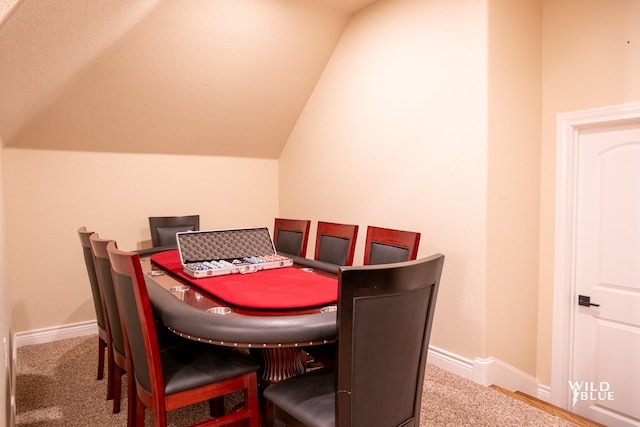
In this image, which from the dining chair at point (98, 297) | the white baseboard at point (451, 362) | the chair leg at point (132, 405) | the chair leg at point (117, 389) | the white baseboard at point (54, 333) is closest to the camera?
the chair leg at point (132, 405)

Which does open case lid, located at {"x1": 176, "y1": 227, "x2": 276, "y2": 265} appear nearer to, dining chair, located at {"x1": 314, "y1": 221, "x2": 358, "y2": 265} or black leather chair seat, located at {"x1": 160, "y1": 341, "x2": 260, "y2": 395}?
dining chair, located at {"x1": 314, "y1": 221, "x2": 358, "y2": 265}

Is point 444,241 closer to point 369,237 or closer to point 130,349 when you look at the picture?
point 369,237

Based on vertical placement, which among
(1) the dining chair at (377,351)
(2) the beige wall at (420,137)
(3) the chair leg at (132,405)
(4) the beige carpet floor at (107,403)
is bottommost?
(4) the beige carpet floor at (107,403)

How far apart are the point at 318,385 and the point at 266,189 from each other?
3.34 metres

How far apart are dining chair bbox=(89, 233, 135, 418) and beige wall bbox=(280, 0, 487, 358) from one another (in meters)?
2.04

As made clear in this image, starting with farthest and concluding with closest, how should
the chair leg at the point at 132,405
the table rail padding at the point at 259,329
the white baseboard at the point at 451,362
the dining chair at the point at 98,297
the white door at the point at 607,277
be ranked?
the white baseboard at the point at 451,362 < the white door at the point at 607,277 < the dining chair at the point at 98,297 < the chair leg at the point at 132,405 < the table rail padding at the point at 259,329

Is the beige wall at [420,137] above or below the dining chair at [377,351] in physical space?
above

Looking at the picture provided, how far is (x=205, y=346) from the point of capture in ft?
6.54

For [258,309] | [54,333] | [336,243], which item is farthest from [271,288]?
[54,333]

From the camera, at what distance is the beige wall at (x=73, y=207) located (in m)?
3.43

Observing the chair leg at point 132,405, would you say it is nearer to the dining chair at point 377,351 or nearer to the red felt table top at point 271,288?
the red felt table top at point 271,288

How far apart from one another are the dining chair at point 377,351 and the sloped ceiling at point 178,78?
2.03 m

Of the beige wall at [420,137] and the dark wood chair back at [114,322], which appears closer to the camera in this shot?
the dark wood chair back at [114,322]

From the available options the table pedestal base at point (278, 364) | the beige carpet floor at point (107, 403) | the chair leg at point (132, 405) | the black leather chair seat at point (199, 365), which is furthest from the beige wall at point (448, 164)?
the chair leg at point (132, 405)
